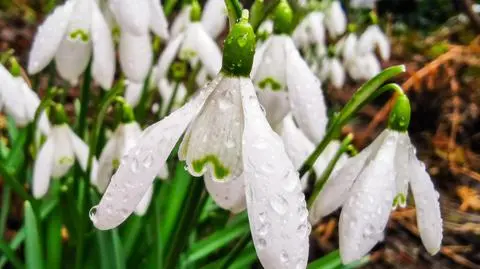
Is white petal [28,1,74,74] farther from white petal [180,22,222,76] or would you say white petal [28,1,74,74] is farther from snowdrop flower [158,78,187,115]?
snowdrop flower [158,78,187,115]

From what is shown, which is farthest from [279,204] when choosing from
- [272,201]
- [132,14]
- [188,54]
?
[188,54]

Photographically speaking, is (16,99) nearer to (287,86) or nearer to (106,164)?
(106,164)

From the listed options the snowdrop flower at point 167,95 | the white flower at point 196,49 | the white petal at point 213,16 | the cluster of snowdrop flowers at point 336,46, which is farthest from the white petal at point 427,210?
the cluster of snowdrop flowers at point 336,46

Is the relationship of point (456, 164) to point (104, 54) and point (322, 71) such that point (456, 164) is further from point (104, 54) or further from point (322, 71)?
point (104, 54)

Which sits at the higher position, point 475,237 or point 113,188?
point 113,188

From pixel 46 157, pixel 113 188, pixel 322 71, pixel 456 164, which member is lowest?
pixel 456 164

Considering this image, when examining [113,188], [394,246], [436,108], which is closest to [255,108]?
[113,188]

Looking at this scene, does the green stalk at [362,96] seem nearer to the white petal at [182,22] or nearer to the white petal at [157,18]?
the white petal at [157,18]
